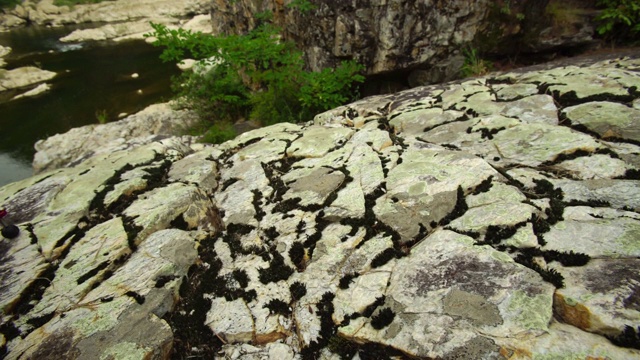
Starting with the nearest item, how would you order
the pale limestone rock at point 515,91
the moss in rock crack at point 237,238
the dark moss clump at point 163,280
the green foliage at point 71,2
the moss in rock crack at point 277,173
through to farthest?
the dark moss clump at point 163,280, the moss in rock crack at point 237,238, the moss in rock crack at point 277,173, the pale limestone rock at point 515,91, the green foliage at point 71,2

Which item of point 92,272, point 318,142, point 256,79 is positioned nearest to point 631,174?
point 318,142

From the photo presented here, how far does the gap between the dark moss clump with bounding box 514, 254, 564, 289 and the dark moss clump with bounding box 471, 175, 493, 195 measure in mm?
1068

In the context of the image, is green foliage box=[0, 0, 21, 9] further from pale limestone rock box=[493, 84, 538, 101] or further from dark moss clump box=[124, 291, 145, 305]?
pale limestone rock box=[493, 84, 538, 101]

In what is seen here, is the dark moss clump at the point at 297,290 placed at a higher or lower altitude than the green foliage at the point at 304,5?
lower

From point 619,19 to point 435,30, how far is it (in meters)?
→ 4.94

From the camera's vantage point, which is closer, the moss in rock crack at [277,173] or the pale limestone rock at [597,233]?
the pale limestone rock at [597,233]

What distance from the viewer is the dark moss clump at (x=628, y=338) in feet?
7.41

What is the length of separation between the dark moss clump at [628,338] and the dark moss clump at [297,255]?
2.85 meters

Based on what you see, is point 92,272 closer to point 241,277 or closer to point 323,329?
point 241,277

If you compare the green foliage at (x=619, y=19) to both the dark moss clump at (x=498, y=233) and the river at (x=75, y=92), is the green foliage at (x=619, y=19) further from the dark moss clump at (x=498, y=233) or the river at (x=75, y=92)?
the river at (x=75, y=92)

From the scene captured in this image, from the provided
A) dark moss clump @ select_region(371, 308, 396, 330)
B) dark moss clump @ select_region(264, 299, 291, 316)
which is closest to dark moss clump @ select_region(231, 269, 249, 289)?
dark moss clump @ select_region(264, 299, 291, 316)

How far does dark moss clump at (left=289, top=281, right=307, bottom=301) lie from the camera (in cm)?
351

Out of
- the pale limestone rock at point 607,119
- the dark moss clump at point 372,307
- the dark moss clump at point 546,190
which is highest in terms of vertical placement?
the pale limestone rock at point 607,119

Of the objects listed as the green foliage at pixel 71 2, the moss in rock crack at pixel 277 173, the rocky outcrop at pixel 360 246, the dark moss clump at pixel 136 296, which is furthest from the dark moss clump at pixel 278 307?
the green foliage at pixel 71 2
